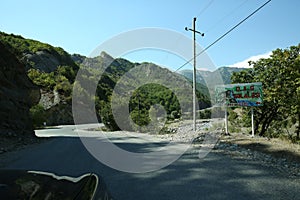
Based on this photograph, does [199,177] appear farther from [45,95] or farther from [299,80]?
[45,95]

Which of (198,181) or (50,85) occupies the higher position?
(50,85)

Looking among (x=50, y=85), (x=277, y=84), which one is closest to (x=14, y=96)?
(x=277, y=84)

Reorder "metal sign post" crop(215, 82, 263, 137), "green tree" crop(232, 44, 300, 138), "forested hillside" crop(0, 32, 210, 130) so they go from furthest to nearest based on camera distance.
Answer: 1. "forested hillside" crop(0, 32, 210, 130)
2. "green tree" crop(232, 44, 300, 138)
3. "metal sign post" crop(215, 82, 263, 137)

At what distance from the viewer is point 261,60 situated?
61.0 ft

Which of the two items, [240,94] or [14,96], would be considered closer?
[240,94]

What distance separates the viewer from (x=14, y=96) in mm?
16438

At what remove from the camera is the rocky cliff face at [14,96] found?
15.0 meters

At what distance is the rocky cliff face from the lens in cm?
1503

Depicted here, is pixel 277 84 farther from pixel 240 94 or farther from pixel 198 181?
pixel 198 181

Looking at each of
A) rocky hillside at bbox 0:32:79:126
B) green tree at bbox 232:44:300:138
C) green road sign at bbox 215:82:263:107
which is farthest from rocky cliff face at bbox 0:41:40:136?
rocky hillside at bbox 0:32:79:126

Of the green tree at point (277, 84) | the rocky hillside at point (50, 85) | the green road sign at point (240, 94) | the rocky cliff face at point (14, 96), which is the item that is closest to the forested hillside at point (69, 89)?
the rocky hillside at point (50, 85)

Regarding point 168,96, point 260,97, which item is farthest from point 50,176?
point 168,96

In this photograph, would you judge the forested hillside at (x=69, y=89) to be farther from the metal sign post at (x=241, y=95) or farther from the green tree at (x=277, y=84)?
the metal sign post at (x=241, y=95)

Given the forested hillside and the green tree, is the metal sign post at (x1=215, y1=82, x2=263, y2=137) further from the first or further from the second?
the forested hillside
